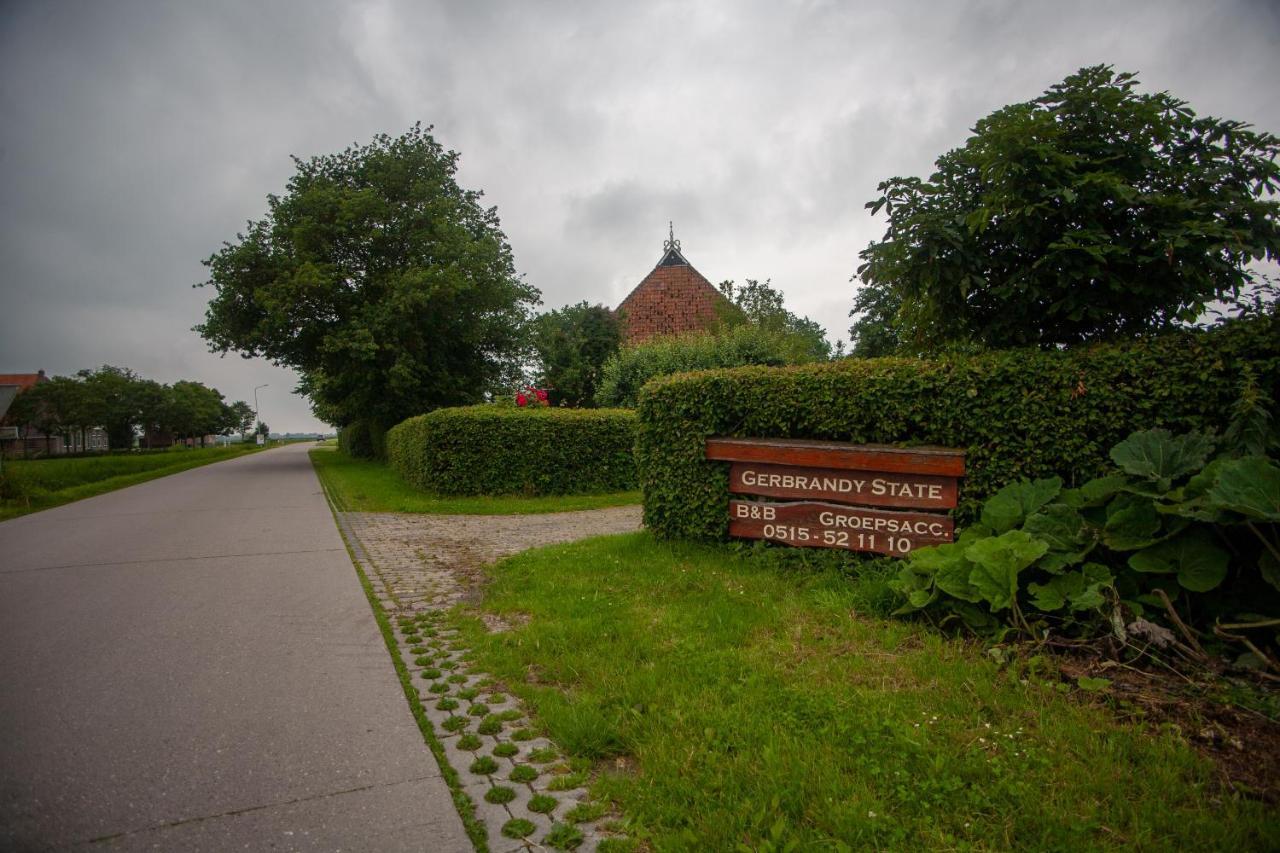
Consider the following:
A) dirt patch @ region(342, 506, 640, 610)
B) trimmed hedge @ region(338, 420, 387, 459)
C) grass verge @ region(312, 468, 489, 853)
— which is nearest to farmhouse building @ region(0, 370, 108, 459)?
trimmed hedge @ region(338, 420, 387, 459)

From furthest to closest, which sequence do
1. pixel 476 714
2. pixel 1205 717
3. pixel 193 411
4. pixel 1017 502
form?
pixel 193 411 < pixel 1017 502 < pixel 476 714 < pixel 1205 717

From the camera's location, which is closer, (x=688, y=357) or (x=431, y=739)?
(x=431, y=739)

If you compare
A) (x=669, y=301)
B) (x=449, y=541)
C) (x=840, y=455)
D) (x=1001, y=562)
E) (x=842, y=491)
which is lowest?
(x=449, y=541)

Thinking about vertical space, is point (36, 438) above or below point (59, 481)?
above

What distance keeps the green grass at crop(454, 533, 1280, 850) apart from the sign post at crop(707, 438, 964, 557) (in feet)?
2.27

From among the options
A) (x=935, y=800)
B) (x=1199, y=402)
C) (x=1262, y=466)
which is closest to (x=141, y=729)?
(x=935, y=800)

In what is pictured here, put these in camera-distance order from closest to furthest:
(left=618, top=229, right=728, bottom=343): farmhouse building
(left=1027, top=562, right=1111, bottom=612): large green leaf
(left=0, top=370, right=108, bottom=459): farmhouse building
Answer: (left=1027, top=562, right=1111, bottom=612): large green leaf, (left=618, top=229, right=728, bottom=343): farmhouse building, (left=0, top=370, right=108, bottom=459): farmhouse building

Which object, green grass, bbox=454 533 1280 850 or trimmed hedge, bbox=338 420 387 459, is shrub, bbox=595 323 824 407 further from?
trimmed hedge, bbox=338 420 387 459

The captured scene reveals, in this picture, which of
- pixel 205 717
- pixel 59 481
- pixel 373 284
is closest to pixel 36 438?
pixel 373 284

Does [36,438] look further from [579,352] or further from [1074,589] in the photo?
[1074,589]

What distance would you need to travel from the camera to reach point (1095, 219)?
5168 mm

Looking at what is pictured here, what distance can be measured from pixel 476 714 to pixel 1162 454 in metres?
4.28

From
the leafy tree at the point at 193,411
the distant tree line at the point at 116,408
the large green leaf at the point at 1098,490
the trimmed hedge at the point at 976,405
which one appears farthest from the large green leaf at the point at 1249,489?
the leafy tree at the point at 193,411

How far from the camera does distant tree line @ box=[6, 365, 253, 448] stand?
58656mm
